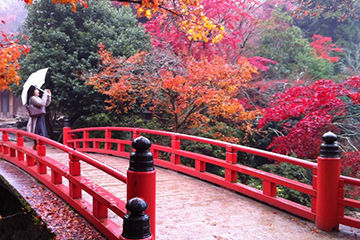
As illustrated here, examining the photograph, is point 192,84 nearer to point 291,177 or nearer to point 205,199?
point 291,177

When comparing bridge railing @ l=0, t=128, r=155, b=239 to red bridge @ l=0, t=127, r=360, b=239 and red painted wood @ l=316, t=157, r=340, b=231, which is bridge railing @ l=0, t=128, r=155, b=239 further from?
red painted wood @ l=316, t=157, r=340, b=231

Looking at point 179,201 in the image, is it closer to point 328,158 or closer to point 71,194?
point 71,194

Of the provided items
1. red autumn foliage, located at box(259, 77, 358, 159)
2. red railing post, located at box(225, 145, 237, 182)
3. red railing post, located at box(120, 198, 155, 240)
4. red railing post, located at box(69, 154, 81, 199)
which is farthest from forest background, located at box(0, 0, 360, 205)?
red railing post, located at box(120, 198, 155, 240)

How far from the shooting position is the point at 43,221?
462 cm

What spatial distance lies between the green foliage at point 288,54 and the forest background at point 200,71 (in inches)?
2.0

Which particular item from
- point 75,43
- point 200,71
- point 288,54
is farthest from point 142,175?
point 288,54

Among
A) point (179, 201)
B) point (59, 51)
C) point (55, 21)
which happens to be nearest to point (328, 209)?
point (179, 201)

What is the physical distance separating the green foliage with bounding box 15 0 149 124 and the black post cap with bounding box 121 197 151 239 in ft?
38.0

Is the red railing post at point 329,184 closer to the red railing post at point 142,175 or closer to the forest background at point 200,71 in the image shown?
the red railing post at point 142,175

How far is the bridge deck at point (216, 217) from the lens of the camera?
427 cm

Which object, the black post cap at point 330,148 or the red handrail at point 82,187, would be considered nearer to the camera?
the red handrail at point 82,187

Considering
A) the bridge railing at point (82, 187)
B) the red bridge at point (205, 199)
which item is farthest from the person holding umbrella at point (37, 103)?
the red bridge at point (205, 199)

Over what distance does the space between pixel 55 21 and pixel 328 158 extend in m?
13.4

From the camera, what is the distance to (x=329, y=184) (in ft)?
14.4
